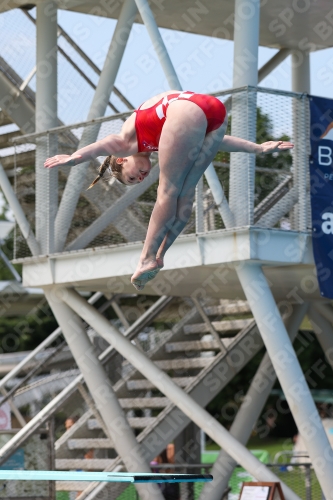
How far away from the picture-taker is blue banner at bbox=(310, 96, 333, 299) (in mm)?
12297

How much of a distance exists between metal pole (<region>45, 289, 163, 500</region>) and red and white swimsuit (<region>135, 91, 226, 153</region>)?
27.6ft

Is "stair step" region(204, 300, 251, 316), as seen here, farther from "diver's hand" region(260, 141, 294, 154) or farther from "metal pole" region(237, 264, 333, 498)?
"diver's hand" region(260, 141, 294, 154)

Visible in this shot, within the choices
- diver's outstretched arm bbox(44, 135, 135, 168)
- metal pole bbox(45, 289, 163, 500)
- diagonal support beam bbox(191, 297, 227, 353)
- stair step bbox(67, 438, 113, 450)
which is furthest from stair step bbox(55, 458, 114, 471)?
diver's outstretched arm bbox(44, 135, 135, 168)

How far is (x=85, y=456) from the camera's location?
1730 cm

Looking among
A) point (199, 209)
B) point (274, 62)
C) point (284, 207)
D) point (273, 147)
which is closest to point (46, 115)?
point (199, 209)

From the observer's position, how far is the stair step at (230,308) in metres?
16.8

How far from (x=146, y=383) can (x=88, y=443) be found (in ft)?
4.19

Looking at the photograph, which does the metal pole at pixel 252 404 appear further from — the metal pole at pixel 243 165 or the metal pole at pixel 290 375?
the metal pole at pixel 243 165

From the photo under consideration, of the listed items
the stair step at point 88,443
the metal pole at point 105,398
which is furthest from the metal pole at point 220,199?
the stair step at point 88,443

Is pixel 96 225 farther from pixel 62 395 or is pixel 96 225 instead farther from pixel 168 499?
pixel 168 499

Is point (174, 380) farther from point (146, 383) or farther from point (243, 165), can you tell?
point (243, 165)

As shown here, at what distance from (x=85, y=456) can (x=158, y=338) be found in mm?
2190

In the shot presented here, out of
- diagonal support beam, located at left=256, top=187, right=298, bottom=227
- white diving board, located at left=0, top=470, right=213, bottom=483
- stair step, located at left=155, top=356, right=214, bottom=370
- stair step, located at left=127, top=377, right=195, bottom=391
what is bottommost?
white diving board, located at left=0, top=470, right=213, bottom=483


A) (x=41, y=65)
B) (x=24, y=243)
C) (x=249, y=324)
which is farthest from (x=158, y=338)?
(x=41, y=65)
